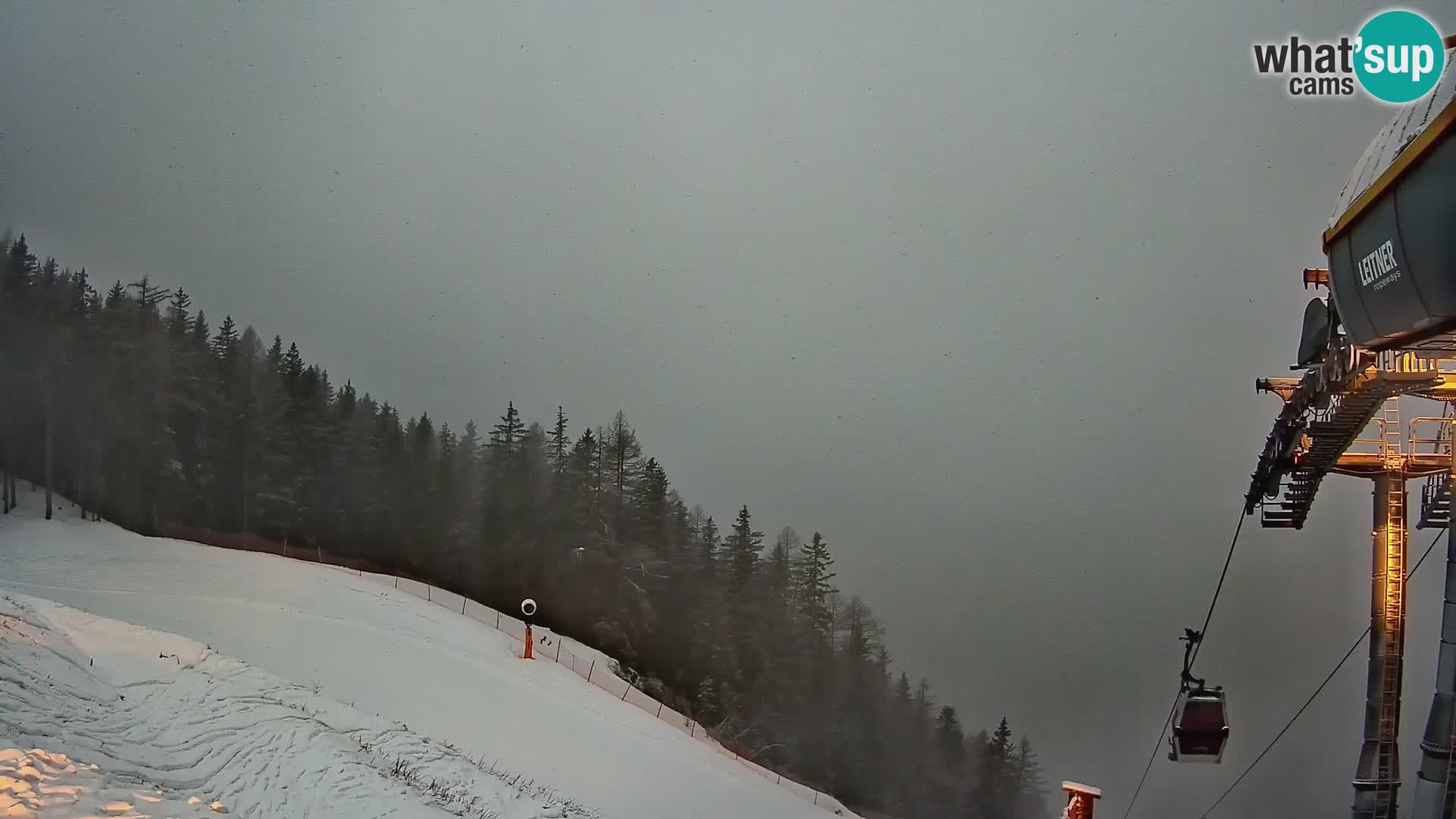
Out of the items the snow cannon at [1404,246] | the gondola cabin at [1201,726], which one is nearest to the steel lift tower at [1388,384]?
the snow cannon at [1404,246]

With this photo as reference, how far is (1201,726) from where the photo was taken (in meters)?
9.39

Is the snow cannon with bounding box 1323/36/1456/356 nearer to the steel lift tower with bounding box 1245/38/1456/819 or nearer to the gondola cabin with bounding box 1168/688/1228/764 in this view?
the steel lift tower with bounding box 1245/38/1456/819

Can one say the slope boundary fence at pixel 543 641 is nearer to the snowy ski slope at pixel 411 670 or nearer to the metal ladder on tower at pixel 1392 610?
the snowy ski slope at pixel 411 670

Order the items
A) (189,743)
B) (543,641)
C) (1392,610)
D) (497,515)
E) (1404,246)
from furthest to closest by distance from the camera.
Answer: (497,515), (543,641), (1392,610), (189,743), (1404,246)

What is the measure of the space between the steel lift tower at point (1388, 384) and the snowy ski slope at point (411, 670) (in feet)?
32.3

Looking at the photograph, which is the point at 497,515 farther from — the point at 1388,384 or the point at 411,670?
the point at 1388,384

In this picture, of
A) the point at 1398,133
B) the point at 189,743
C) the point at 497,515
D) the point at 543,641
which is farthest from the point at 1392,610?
the point at 497,515

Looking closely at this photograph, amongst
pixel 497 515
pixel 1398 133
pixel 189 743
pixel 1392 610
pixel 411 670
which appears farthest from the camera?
pixel 497 515

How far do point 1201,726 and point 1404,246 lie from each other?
7.54 meters

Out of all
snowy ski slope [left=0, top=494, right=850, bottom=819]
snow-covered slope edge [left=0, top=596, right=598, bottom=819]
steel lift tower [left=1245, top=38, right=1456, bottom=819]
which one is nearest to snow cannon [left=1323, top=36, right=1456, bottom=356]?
steel lift tower [left=1245, top=38, right=1456, bottom=819]

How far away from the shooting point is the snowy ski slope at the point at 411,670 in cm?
1456

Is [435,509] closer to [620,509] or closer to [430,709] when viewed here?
[620,509]

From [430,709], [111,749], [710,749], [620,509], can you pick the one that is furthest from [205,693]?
[620,509]

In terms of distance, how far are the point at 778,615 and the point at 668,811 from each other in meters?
29.2
